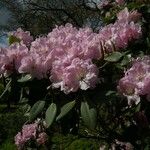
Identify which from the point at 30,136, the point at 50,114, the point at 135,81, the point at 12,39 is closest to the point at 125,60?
the point at 135,81

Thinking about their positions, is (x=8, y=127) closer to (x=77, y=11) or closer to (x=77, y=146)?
(x=77, y=146)

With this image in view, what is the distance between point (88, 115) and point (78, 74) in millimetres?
177

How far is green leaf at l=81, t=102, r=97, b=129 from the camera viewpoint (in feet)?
7.25

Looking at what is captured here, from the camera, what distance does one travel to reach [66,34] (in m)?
2.65

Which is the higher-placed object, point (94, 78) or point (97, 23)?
point (97, 23)

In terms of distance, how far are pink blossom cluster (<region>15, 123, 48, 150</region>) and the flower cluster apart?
2151mm

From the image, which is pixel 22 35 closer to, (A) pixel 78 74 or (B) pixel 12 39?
(B) pixel 12 39

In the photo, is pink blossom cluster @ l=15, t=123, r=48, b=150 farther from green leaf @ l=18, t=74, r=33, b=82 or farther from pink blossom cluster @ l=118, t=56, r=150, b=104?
pink blossom cluster @ l=118, t=56, r=150, b=104

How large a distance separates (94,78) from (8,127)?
31.5 feet

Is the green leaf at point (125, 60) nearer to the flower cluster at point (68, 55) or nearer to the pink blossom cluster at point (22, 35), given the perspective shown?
the flower cluster at point (68, 55)

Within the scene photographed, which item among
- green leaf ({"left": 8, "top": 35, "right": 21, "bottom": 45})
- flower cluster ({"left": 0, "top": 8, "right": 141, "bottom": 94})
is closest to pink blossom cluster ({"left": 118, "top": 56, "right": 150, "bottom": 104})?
flower cluster ({"left": 0, "top": 8, "right": 141, "bottom": 94})

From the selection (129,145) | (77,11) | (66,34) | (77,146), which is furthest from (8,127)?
(77,11)

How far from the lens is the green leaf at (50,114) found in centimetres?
231

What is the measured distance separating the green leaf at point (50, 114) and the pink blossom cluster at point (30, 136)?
90.5 inches
